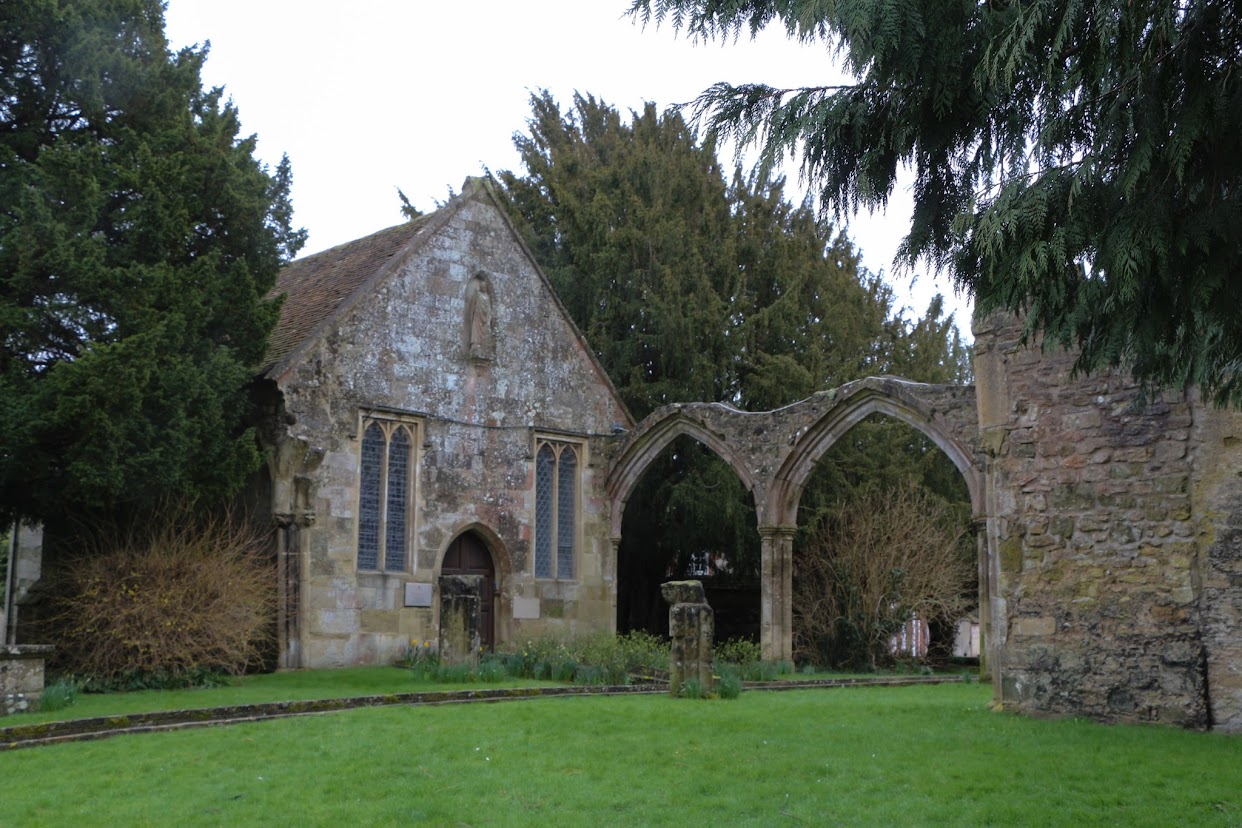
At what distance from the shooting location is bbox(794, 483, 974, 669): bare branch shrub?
62.8ft

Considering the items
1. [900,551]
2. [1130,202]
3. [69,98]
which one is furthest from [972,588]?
[1130,202]

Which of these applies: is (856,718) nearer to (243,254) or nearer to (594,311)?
(243,254)

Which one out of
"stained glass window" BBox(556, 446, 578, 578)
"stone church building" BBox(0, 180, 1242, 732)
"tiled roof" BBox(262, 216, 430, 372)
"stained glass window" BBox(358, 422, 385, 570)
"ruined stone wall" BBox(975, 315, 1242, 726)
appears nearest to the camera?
"ruined stone wall" BBox(975, 315, 1242, 726)

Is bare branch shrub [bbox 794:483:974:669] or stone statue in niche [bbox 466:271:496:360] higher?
stone statue in niche [bbox 466:271:496:360]

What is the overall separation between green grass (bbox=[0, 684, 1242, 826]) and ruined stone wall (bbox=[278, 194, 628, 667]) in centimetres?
620

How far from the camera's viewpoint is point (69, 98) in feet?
42.1

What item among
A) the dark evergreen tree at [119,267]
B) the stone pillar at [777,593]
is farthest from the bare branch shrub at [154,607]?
the stone pillar at [777,593]

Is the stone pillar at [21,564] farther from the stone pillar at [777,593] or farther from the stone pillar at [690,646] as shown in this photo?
the stone pillar at [777,593]

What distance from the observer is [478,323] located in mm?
17922

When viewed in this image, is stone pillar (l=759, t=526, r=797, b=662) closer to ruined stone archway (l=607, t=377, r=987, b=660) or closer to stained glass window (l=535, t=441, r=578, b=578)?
ruined stone archway (l=607, t=377, r=987, b=660)

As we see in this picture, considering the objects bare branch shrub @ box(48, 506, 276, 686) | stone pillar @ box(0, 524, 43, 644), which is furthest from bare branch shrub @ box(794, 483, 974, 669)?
stone pillar @ box(0, 524, 43, 644)

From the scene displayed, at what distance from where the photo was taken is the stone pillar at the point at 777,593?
1712 centimetres

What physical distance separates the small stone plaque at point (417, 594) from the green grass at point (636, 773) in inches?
259

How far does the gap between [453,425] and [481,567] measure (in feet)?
7.09
